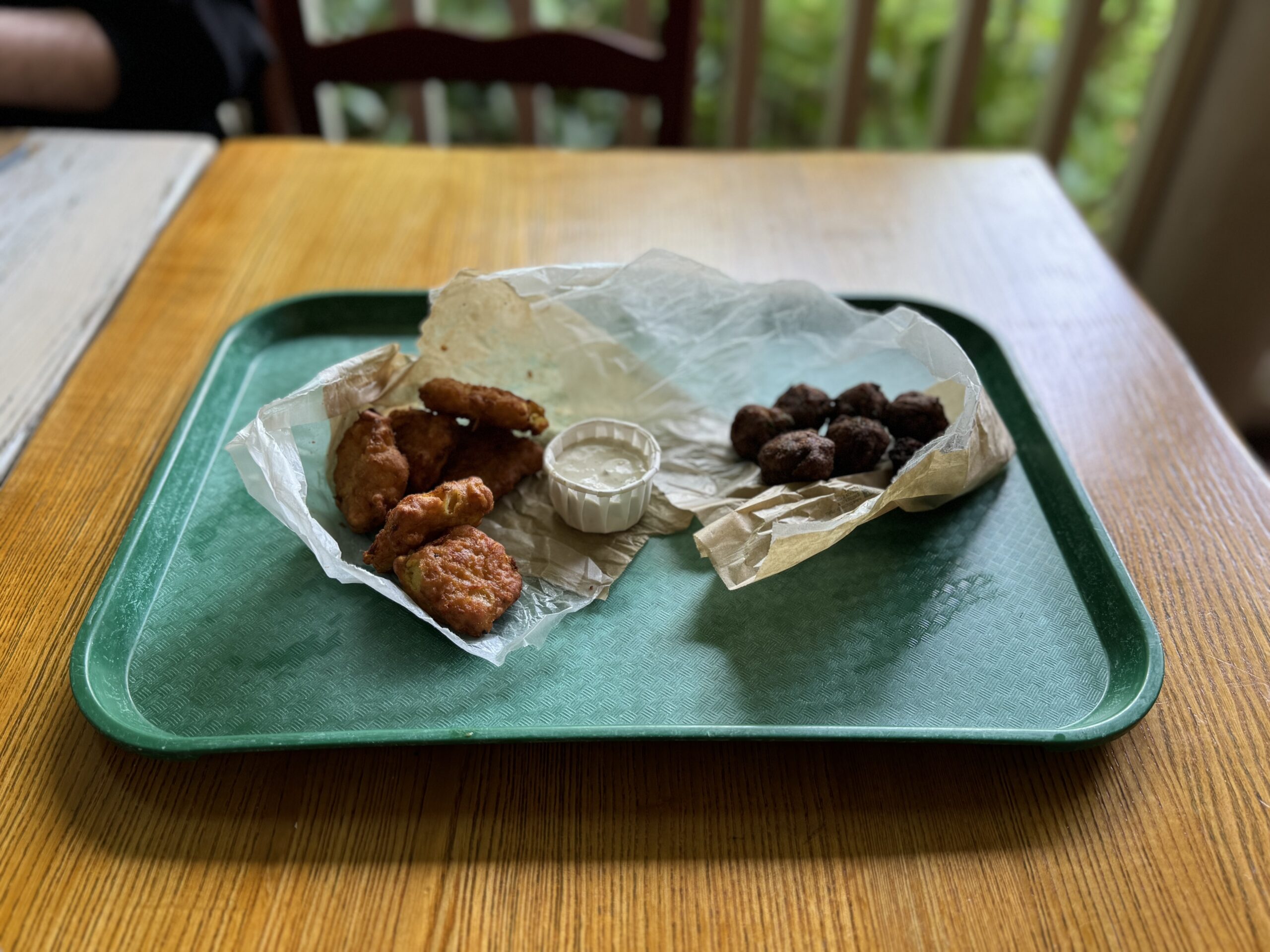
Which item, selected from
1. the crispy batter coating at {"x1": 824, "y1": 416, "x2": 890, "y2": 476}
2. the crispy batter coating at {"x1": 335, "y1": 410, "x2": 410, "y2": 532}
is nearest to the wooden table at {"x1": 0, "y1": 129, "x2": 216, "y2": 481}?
the crispy batter coating at {"x1": 335, "y1": 410, "x2": 410, "y2": 532}

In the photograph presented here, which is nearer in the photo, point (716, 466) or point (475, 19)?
point (716, 466)

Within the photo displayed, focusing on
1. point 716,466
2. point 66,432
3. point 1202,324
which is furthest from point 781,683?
point 1202,324

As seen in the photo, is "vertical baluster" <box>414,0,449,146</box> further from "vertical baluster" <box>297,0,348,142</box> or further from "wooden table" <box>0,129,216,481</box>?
"wooden table" <box>0,129,216,481</box>

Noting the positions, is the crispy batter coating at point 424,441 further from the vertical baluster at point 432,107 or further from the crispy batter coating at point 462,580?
the vertical baluster at point 432,107

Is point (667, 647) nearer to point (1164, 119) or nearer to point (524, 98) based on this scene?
point (524, 98)

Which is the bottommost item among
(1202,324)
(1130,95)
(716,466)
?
(1202,324)

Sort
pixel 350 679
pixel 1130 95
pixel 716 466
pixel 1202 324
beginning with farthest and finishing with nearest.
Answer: pixel 1130 95 → pixel 1202 324 → pixel 716 466 → pixel 350 679

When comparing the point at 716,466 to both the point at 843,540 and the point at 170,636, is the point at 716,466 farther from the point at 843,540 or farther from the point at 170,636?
the point at 170,636

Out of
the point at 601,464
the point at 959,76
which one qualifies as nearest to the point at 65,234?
the point at 601,464
